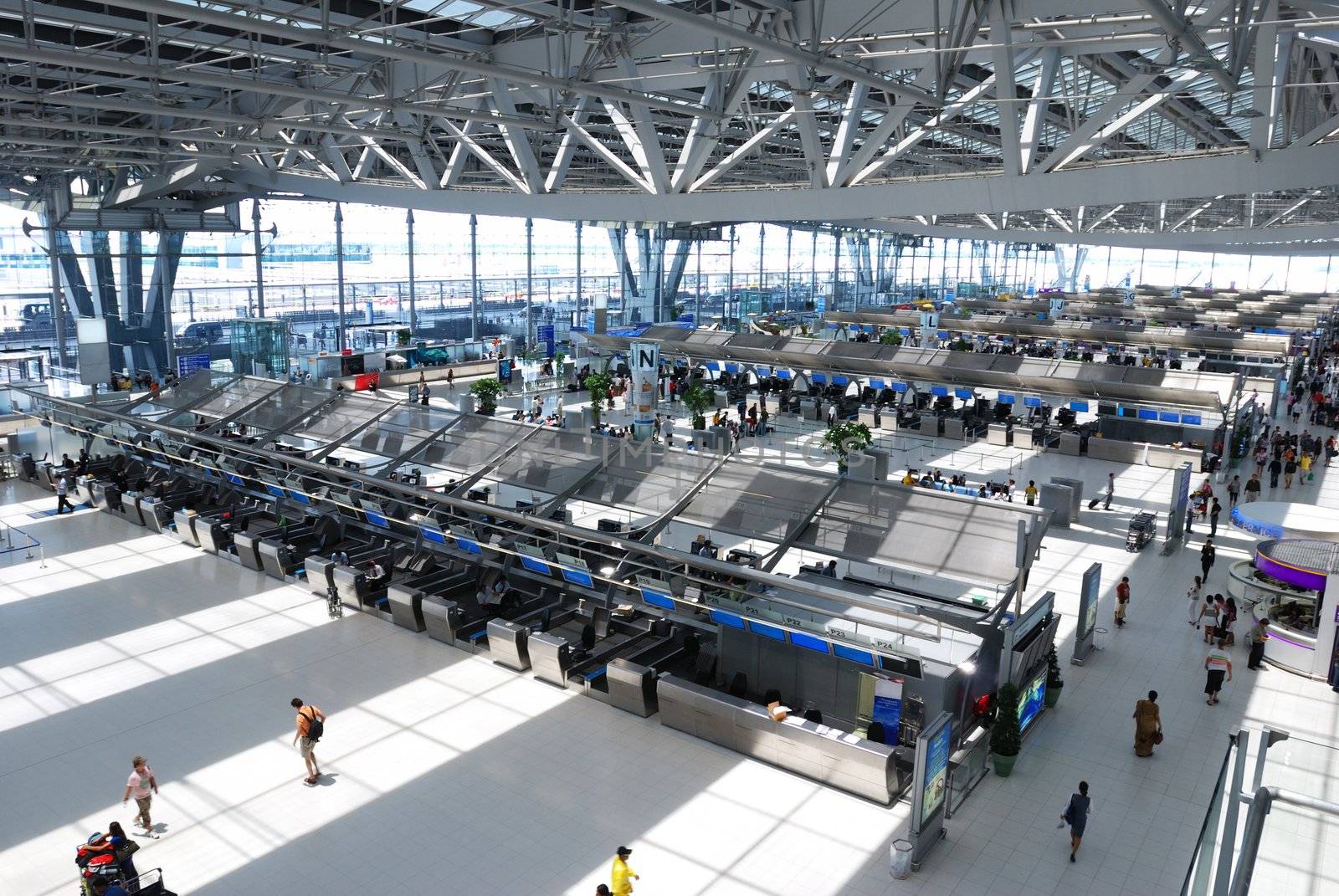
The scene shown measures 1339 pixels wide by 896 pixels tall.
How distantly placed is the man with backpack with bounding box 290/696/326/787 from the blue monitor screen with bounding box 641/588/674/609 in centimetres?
419

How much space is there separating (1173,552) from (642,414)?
45.4 ft

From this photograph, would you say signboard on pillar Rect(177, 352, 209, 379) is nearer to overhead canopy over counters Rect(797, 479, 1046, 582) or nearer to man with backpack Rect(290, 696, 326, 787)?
man with backpack Rect(290, 696, 326, 787)

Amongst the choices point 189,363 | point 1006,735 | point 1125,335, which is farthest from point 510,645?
point 1125,335

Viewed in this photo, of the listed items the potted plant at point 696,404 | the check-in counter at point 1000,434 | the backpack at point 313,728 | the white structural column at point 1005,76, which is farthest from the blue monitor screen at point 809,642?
the check-in counter at point 1000,434

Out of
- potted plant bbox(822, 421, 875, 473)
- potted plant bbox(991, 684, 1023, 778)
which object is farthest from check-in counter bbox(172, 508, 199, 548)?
Result: potted plant bbox(991, 684, 1023, 778)

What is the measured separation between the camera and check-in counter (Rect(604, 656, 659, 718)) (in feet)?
38.0

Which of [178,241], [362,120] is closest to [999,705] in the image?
[362,120]

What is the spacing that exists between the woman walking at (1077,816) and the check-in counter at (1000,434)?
834 inches

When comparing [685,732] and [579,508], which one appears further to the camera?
[579,508]

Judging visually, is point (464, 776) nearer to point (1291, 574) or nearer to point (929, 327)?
point (1291, 574)

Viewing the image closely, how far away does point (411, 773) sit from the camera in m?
10.3

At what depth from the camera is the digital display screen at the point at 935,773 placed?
29.0 feet

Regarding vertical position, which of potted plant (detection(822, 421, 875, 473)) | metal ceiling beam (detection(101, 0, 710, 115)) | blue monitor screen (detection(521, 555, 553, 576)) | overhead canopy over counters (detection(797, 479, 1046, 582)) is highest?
metal ceiling beam (detection(101, 0, 710, 115))

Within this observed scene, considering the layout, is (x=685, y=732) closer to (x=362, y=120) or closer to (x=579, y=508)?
(x=579, y=508)
